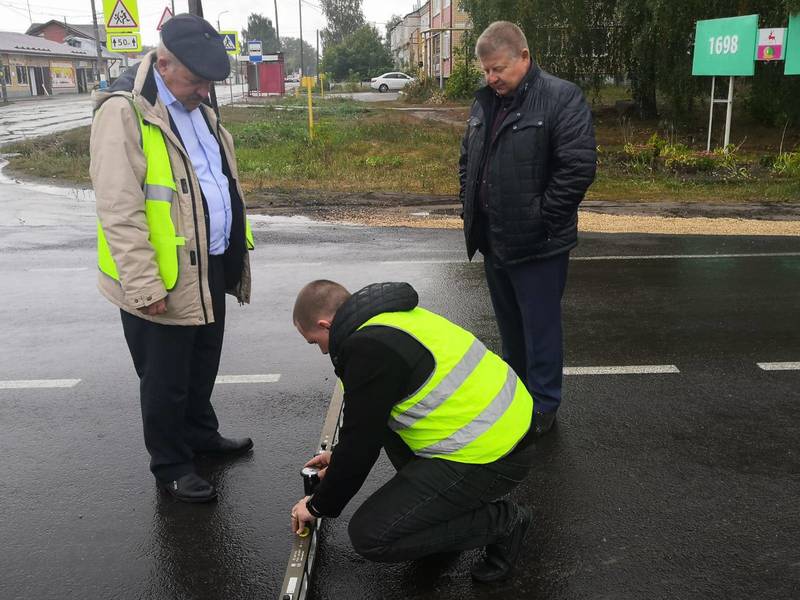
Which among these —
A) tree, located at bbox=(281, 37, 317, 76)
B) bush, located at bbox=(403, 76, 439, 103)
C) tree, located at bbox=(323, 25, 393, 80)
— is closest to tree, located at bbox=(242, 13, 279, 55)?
tree, located at bbox=(281, 37, 317, 76)

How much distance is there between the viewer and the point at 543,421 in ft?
13.5

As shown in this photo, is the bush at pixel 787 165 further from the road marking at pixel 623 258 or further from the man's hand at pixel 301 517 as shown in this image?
Result: the man's hand at pixel 301 517

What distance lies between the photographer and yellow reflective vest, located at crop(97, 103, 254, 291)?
3113mm

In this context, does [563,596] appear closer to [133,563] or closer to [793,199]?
[133,563]

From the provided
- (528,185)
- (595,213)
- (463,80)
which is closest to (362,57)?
(463,80)

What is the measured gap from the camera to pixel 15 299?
23.0ft

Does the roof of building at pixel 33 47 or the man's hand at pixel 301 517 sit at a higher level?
the roof of building at pixel 33 47

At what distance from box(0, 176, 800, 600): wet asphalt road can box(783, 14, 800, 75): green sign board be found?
9.95 meters

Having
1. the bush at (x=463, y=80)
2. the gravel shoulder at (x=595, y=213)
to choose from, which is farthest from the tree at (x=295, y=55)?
the gravel shoulder at (x=595, y=213)

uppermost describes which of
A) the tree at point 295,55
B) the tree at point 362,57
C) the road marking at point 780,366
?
the tree at point 295,55

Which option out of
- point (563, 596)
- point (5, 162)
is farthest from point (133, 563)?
point (5, 162)

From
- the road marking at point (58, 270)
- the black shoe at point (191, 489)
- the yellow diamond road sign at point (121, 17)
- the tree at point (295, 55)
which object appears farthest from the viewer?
the tree at point (295, 55)

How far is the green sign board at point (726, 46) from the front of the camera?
1554 cm

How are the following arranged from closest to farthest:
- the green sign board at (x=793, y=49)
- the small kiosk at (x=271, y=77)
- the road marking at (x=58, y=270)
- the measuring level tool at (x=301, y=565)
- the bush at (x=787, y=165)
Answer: the measuring level tool at (x=301, y=565) < the road marking at (x=58, y=270) < the bush at (x=787, y=165) < the green sign board at (x=793, y=49) < the small kiosk at (x=271, y=77)
